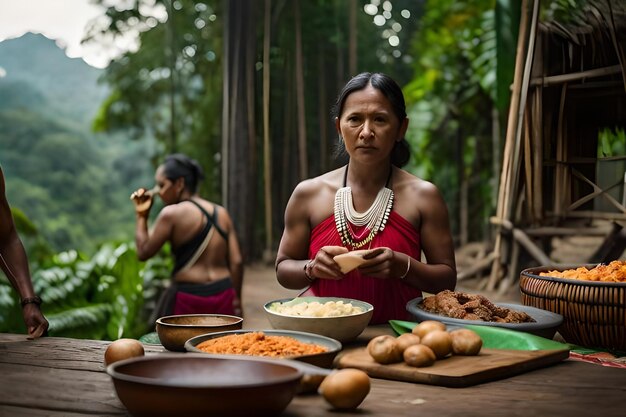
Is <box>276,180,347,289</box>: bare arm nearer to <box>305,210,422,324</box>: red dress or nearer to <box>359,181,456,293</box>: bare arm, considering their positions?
<box>305,210,422,324</box>: red dress

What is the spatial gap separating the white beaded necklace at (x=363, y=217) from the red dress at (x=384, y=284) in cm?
2

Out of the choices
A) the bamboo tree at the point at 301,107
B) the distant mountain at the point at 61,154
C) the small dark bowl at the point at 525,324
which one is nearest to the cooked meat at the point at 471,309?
the small dark bowl at the point at 525,324

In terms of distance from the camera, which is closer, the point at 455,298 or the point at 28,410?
the point at 28,410

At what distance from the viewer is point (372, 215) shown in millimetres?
2131

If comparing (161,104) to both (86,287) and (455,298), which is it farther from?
(455,298)

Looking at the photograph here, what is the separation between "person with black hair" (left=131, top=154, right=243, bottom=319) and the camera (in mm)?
4109

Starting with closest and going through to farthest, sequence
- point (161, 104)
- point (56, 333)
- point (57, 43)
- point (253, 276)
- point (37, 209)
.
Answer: point (56, 333) → point (253, 276) → point (161, 104) → point (37, 209) → point (57, 43)

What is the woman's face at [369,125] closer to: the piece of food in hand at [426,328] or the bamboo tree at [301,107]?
the piece of food in hand at [426,328]

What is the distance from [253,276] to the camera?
27.7 feet

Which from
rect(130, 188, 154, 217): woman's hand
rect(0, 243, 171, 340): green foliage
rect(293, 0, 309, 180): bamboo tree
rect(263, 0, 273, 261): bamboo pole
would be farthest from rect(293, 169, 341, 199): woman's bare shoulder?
rect(293, 0, 309, 180): bamboo tree

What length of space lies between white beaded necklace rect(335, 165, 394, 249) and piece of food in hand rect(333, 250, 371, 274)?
1.16 feet

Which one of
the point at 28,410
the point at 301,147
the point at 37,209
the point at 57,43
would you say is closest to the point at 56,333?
the point at 301,147

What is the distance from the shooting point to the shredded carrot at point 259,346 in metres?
1.30

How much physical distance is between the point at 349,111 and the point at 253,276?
6498mm
